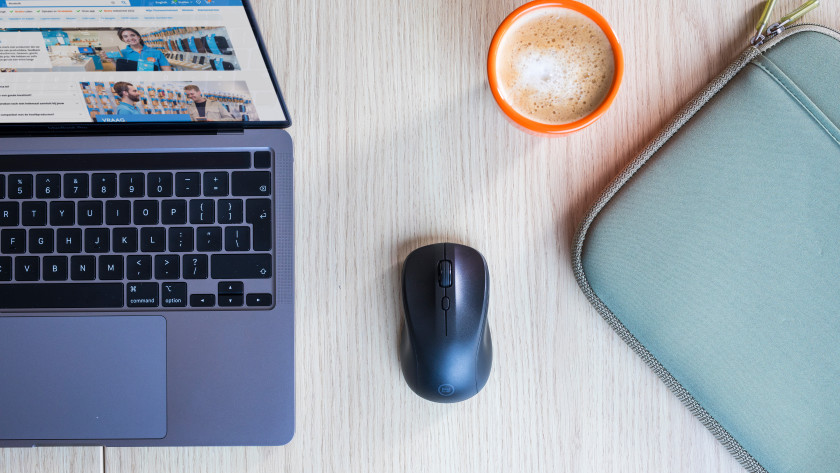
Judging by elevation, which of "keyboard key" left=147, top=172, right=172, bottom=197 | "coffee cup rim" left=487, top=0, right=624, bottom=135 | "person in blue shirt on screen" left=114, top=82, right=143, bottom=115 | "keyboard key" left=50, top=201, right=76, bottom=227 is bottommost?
"keyboard key" left=50, top=201, right=76, bottom=227

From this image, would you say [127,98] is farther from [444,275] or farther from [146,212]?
[444,275]

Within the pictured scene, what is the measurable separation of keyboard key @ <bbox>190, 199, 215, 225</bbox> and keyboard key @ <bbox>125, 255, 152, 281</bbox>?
5 cm

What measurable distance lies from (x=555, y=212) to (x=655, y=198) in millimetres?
84

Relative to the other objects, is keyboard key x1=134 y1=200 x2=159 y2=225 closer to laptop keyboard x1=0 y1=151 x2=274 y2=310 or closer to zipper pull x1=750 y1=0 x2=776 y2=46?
laptop keyboard x1=0 y1=151 x2=274 y2=310

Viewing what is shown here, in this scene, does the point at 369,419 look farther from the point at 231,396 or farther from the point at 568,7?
the point at 568,7

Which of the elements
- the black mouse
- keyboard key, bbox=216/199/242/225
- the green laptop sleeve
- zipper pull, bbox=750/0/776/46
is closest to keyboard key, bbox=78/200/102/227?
keyboard key, bbox=216/199/242/225

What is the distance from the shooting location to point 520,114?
0.47 m

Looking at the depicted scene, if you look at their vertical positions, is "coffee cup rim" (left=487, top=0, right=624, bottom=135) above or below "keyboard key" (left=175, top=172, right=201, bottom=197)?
above

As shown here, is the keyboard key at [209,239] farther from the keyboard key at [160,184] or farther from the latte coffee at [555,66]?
the latte coffee at [555,66]

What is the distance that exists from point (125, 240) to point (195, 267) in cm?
7

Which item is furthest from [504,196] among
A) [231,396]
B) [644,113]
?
[231,396]

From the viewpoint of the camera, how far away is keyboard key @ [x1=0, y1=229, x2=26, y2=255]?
0.52m

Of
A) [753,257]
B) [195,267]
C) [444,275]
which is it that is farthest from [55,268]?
[753,257]

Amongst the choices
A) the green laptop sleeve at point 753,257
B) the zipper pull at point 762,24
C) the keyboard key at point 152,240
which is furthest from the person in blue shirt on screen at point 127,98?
the zipper pull at point 762,24
